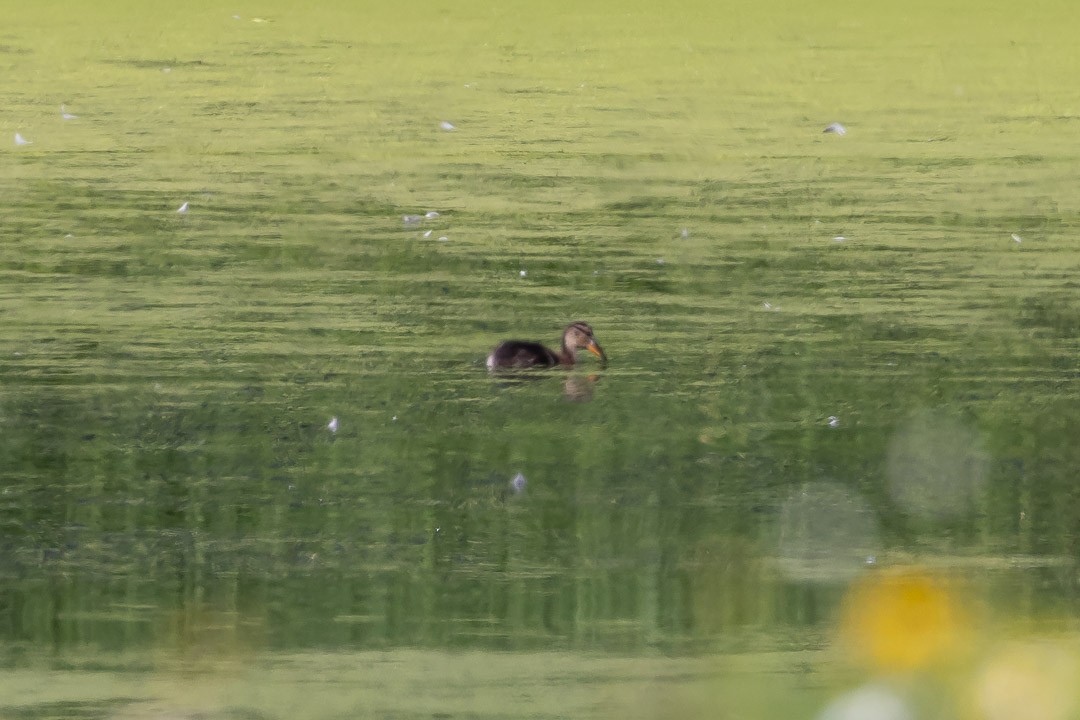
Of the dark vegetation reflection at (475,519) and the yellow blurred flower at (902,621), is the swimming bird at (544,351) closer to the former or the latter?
the dark vegetation reflection at (475,519)

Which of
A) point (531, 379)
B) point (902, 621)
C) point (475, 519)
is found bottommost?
point (902, 621)

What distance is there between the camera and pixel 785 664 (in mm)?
2352

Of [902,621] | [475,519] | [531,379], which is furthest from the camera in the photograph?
[531,379]

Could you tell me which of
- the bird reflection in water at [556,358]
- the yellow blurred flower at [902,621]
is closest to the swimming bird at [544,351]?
the bird reflection in water at [556,358]

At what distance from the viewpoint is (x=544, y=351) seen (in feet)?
10.5

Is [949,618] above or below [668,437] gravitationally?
below

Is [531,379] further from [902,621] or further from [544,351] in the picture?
[902,621]

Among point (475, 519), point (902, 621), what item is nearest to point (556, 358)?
point (475, 519)

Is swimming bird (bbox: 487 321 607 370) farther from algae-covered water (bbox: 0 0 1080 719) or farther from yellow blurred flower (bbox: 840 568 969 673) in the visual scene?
yellow blurred flower (bbox: 840 568 969 673)

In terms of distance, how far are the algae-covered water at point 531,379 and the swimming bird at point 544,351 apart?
1.8 inches

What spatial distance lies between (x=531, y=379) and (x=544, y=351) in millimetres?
66

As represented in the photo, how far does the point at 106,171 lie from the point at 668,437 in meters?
1.76

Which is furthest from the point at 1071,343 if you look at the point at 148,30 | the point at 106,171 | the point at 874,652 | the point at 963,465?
the point at 148,30

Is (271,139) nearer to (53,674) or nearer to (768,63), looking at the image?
(768,63)
